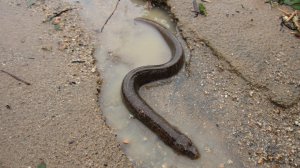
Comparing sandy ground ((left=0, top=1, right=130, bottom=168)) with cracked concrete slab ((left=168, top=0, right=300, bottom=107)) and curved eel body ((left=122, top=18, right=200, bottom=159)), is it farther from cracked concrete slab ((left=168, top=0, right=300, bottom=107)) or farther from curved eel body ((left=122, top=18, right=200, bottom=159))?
cracked concrete slab ((left=168, top=0, right=300, bottom=107))

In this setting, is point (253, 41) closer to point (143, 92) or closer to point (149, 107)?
point (143, 92)

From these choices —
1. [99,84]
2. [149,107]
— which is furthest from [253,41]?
[99,84]

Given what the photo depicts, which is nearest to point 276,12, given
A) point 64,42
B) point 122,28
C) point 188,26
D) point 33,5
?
point 188,26

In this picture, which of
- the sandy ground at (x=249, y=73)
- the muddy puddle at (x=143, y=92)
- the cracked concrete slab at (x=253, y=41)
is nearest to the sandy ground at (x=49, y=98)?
the muddy puddle at (x=143, y=92)

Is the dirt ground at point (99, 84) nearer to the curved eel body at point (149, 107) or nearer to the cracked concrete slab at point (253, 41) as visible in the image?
the cracked concrete slab at point (253, 41)

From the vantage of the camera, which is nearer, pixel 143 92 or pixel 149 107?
pixel 149 107

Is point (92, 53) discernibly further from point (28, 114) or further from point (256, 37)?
point (256, 37)
